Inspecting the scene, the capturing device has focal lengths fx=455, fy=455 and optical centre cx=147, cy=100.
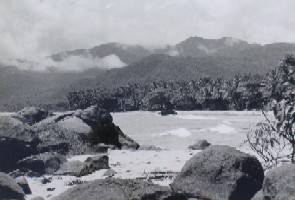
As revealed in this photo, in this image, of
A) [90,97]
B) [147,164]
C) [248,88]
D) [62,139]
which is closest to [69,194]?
[147,164]

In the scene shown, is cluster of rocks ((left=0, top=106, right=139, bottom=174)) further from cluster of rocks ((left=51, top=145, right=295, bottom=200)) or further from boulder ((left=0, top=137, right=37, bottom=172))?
cluster of rocks ((left=51, top=145, right=295, bottom=200))

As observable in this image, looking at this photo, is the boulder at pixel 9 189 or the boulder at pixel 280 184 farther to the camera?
the boulder at pixel 9 189

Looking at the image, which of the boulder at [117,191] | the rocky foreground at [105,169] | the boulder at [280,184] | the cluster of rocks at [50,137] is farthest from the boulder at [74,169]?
the boulder at [280,184]

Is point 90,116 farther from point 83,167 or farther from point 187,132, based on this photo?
point 187,132

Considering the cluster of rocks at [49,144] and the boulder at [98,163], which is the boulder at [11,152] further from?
the boulder at [98,163]

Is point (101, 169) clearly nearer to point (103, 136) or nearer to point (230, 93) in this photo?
point (103, 136)

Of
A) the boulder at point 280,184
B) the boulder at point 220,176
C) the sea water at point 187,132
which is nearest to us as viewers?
the boulder at point 280,184

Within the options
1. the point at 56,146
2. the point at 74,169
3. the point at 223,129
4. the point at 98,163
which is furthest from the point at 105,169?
the point at 223,129
